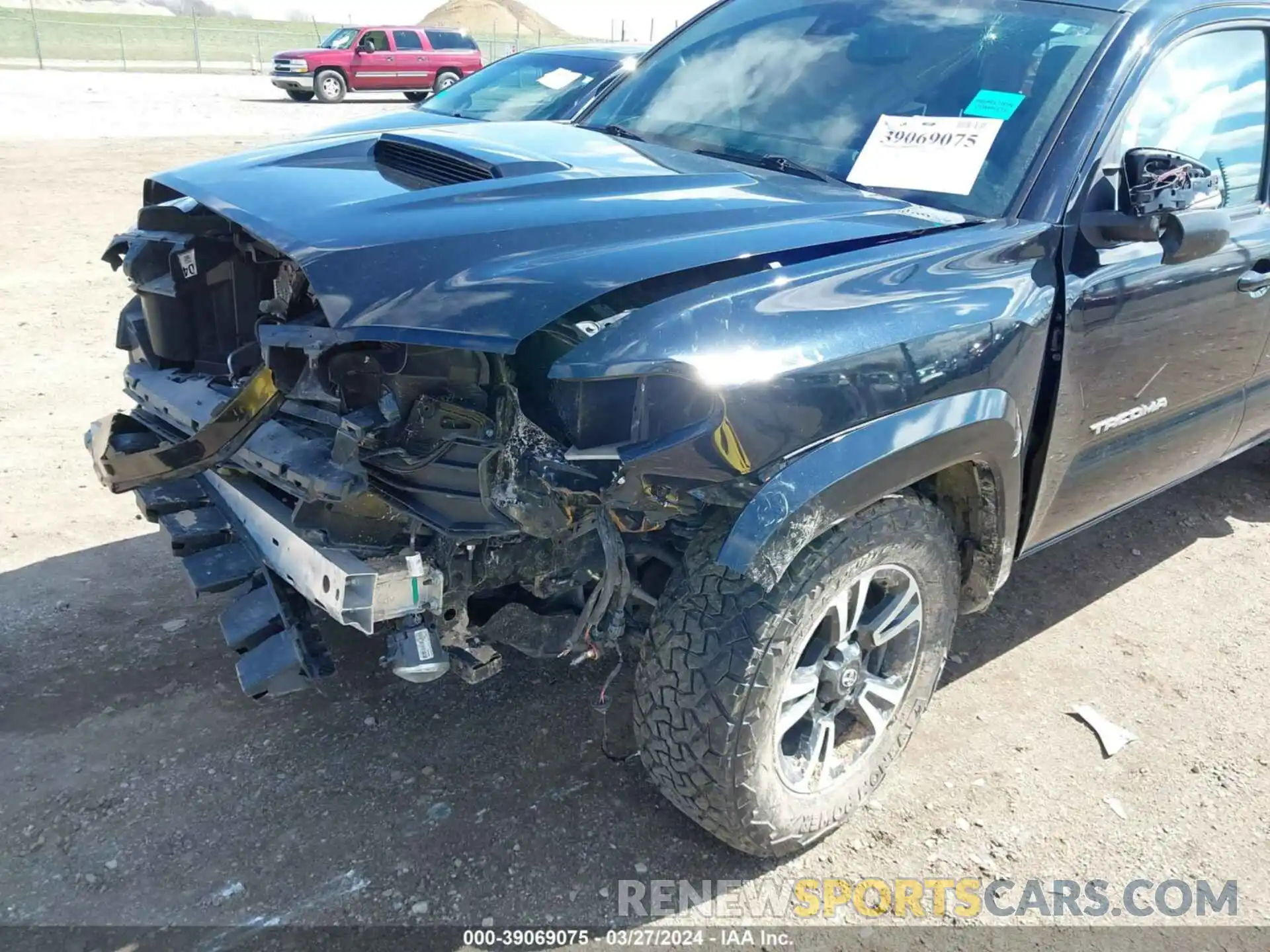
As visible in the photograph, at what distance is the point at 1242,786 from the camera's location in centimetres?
297

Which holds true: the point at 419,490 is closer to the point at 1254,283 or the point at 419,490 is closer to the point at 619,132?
the point at 619,132

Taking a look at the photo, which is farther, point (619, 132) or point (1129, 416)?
point (619, 132)

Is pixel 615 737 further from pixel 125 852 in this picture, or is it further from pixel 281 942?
pixel 125 852

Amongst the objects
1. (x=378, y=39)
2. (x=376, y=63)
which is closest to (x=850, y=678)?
(x=376, y=63)

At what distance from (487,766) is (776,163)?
6.45 ft

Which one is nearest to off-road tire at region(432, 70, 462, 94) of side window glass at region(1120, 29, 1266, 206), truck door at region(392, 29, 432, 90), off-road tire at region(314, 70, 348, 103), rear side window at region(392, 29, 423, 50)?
truck door at region(392, 29, 432, 90)

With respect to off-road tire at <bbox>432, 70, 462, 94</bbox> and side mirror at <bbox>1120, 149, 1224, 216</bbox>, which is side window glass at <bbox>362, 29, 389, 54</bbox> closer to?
off-road tire at <bbox>432, 70, 462, 94</bbox>

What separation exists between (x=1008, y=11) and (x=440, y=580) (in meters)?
2.36

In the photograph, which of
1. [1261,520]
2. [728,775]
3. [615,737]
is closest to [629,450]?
[728,775]

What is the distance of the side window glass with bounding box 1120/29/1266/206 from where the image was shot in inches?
114

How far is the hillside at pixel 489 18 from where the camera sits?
91125mm

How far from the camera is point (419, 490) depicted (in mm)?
2295

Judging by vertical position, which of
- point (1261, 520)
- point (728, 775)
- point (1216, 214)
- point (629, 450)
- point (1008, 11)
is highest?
point (1008, 11)

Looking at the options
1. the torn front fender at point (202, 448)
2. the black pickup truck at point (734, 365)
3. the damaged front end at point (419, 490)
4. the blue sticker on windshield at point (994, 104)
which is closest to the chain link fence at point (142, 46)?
the black pickup truck at point (734, 365)
